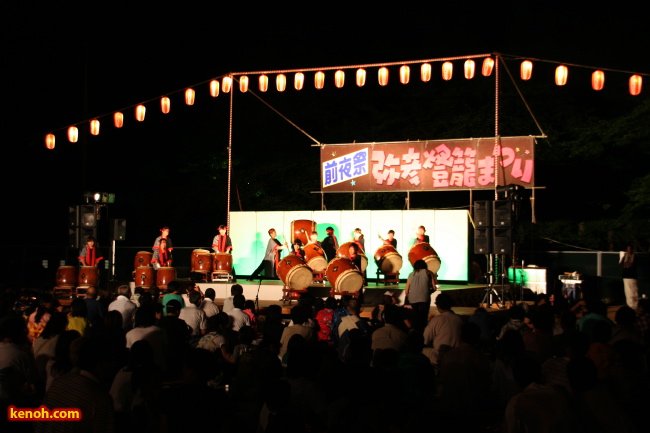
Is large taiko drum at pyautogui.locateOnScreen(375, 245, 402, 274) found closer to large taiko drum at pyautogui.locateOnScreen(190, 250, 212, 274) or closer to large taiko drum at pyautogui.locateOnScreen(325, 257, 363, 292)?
large taiko drum at pyautogui.locateOnScreen(325, 257, 363, 292)

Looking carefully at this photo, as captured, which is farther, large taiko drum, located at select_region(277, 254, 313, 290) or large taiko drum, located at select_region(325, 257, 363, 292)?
large taiko drum, located at select_region(277, 254, 313, 290)

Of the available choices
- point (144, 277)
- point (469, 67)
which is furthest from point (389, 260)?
point (144, 277)

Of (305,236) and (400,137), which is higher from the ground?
(400,137)

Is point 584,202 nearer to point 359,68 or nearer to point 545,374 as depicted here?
point 359,68

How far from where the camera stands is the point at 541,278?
64.0 feet

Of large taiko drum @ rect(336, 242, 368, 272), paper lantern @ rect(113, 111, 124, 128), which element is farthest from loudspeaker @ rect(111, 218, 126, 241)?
large taiko drum @ rect(336, 242, 368, 272)

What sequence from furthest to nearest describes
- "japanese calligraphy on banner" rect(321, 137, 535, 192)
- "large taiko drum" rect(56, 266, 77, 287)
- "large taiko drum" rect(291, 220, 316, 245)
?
"large taiko drum" rect(291, 220, 316, 245)
"japanese calligraphy on banner" rect(321, 137, 535, 192)
"large taiko drum" rect(56, 266, 77, 287)

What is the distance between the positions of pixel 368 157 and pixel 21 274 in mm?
11909

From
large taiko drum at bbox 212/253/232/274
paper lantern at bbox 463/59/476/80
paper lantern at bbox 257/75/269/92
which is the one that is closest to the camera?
paper lantern at bbox 463/59/476/80

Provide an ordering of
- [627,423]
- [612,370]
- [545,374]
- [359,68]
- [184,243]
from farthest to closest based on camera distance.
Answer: [184,243] < [359,68] < [612,370] < [545,374] < [627,423]

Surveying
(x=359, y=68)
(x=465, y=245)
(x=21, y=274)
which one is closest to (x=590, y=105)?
(x=465, y=245)

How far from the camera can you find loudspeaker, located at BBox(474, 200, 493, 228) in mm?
16281

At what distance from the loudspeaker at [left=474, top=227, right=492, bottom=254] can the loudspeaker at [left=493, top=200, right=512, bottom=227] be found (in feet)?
0.97

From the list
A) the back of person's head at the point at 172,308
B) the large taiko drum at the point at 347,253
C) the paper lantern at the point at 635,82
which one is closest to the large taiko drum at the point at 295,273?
the large taiko drum at the point at 347,253
